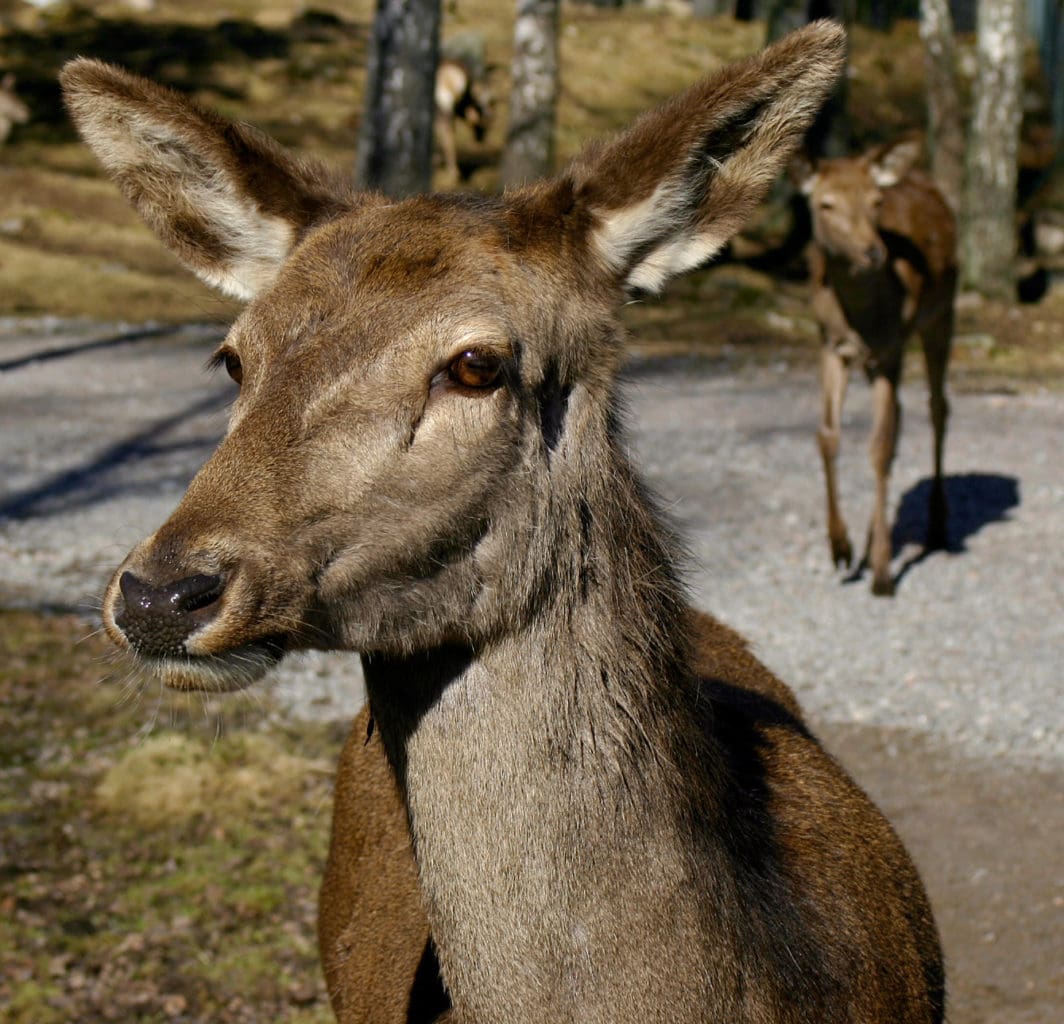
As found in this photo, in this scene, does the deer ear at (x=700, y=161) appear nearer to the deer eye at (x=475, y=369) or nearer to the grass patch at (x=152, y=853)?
the deer eye at (x=475, y=369)

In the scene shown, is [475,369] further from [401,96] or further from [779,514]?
[401,96]

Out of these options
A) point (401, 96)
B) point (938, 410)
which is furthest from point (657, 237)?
point (401, 96)

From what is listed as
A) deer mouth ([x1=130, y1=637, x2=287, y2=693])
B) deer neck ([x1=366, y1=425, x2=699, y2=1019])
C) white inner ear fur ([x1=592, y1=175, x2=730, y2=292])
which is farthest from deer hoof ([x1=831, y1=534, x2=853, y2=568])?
deer mouth ([x1=130, y1=637, x2=287, y2=693])

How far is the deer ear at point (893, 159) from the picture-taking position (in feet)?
33.1

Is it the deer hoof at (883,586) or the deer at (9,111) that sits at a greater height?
the deer at (9,111)

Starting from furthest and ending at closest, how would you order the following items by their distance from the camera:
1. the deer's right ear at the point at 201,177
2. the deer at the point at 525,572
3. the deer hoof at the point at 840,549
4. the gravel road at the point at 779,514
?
the deer hoof at the point at 840,549
the gravel road at the point at 779,514
the deer's right ear at the point at 201,177
the deer at the point at 525,572

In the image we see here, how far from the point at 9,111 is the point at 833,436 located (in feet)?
54.7

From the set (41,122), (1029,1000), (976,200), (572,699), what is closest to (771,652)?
(1029,1000)

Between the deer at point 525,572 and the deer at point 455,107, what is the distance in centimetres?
1928

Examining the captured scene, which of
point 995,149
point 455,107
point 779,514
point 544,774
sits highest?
point 544,774

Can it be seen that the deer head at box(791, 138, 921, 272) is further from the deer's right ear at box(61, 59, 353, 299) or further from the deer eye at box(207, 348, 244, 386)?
the deer eye at box(207, 348, 244, 386)

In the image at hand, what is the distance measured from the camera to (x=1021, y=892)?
514cm

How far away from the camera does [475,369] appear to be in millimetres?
2615

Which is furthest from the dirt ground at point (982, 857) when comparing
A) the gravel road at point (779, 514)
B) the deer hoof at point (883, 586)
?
the deer hoof at point (883, 586)
